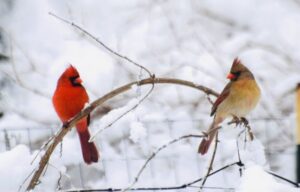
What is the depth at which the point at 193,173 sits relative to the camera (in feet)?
10.4

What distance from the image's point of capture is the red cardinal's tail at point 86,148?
3.67ft

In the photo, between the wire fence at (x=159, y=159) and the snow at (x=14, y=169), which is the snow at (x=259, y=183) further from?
the wire fence at (x=159, y=159)

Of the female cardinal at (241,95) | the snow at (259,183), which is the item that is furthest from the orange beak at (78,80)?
the female cardinal at (241,95)

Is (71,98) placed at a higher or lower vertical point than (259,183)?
higher

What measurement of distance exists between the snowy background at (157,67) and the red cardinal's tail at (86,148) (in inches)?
55.2

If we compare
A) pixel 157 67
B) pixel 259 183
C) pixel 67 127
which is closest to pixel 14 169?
pixel 67 127

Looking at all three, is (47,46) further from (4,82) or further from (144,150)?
(144,150)

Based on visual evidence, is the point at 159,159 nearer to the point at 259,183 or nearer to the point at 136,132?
the point at 136,132

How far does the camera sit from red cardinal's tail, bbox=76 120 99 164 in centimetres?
112

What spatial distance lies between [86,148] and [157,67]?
2911mm

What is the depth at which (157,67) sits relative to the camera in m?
4.07

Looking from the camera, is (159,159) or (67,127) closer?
(67,127)

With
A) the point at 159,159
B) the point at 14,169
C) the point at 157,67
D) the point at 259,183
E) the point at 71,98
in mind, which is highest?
the point at 157,67

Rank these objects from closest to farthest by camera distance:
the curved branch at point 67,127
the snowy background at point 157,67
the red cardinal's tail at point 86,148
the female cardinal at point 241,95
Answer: the curved branch at point 67,127 < the red cardinal's tail at point 86,148 < the female cardinal at point 241,95 < the snowy background at point 157,67
